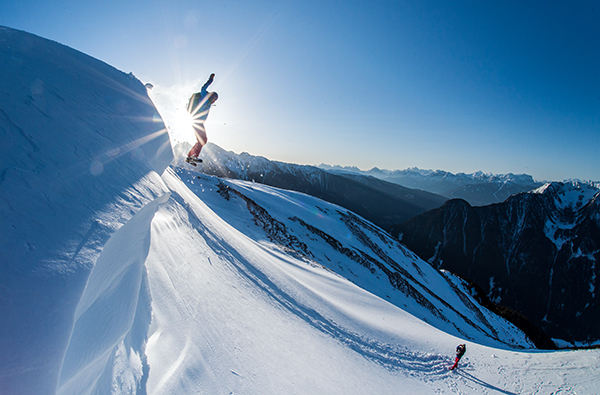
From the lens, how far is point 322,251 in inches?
917

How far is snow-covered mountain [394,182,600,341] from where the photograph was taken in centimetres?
10925

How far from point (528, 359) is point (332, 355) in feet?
21.2

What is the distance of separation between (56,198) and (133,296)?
1663mm

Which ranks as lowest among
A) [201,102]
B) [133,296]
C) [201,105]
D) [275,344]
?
[275,344]

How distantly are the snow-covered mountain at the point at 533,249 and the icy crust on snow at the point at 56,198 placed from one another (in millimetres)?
146691

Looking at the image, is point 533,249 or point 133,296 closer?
point 133,296

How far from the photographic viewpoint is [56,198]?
7.23ft

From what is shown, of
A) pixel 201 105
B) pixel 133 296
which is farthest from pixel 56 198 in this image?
pixel 201 105

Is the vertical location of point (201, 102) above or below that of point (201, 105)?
above

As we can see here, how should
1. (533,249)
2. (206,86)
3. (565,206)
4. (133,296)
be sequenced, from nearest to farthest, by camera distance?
1. (133,296)
2. (206,86)
3. (533,249)
4. (565,206)

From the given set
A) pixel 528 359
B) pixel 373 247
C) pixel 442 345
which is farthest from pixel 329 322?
pixel 373 247

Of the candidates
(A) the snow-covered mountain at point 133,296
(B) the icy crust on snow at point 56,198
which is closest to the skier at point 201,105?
(A) the snow-covered mountain at point 133,296

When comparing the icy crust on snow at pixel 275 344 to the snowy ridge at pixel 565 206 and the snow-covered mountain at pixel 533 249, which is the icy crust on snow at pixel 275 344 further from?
the snowy ridge at pixel 565 206

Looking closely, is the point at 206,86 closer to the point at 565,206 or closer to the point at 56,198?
the point at 56,198
